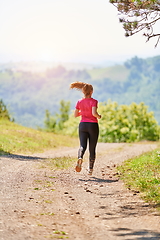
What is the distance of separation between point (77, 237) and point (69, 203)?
7.11 ft

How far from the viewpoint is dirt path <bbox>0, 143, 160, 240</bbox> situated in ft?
18.5

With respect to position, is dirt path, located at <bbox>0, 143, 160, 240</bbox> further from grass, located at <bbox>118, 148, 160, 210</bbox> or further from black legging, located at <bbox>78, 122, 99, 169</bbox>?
black legging, located at <bbox>78, 122, 99, 169</bbox>

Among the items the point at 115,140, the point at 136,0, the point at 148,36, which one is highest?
the point at 136,0

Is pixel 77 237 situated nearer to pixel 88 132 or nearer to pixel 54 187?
pixel 54 187

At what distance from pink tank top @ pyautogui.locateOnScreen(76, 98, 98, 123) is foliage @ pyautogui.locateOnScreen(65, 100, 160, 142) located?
2368 centimetres

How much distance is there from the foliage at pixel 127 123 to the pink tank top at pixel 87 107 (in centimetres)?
2368

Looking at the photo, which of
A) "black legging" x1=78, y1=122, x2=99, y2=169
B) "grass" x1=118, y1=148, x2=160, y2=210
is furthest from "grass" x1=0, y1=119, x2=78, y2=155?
"black legging" x1=78, y1=122, x2=99, y2=169

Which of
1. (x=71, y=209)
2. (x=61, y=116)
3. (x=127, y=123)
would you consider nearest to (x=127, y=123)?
(x=127, y=123)

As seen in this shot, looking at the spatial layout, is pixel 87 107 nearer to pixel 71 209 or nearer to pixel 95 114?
pixel 95 114

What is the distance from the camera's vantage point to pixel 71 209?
7.11 m

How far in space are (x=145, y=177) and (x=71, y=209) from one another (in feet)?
13.5

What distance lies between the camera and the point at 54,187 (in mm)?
9219

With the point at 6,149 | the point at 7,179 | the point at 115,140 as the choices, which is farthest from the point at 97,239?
the point at 115,140

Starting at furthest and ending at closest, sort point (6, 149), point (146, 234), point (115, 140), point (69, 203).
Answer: point (115, 140) < point (6, 149) < point (69, 203) < point (146, 234)
